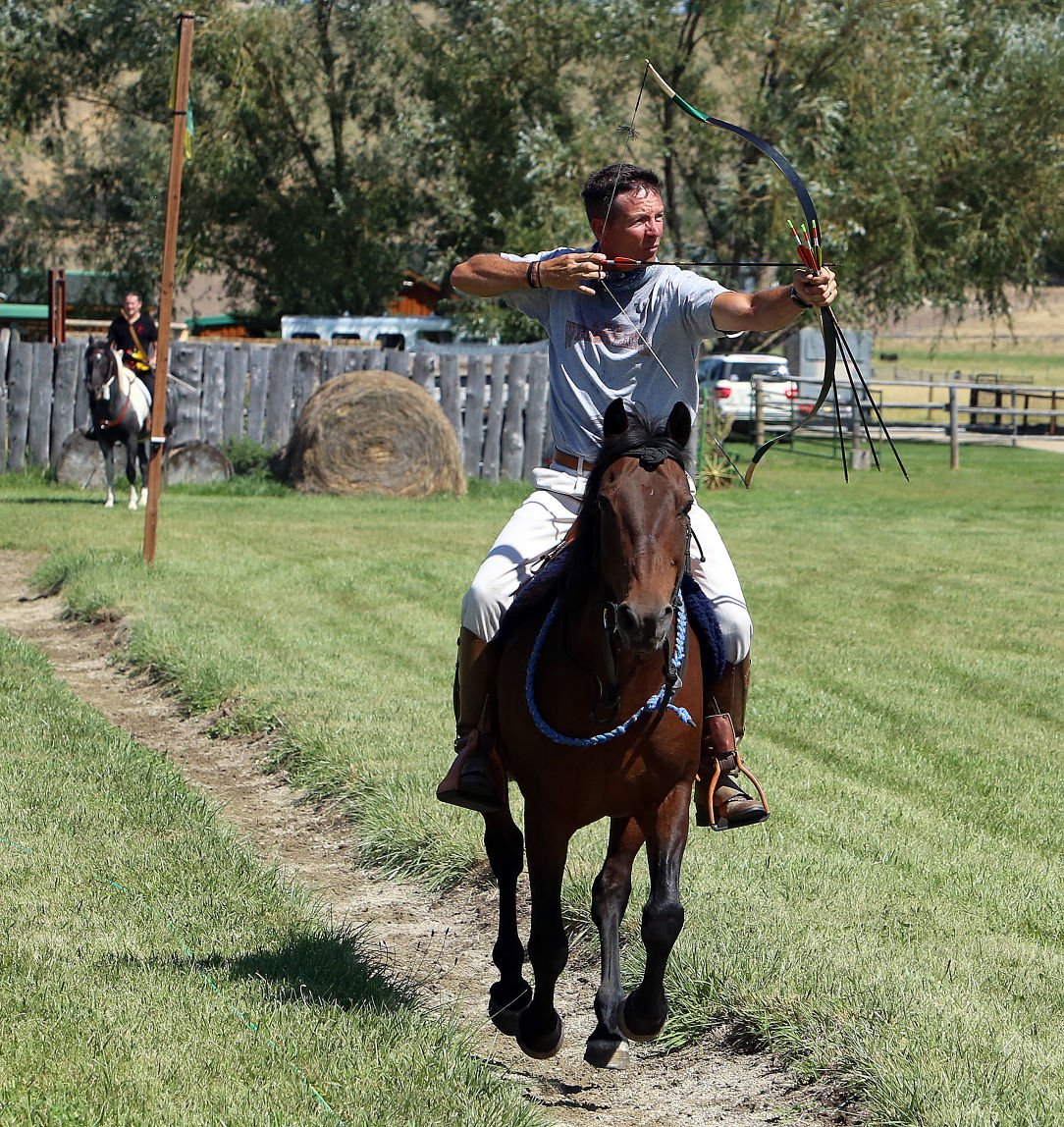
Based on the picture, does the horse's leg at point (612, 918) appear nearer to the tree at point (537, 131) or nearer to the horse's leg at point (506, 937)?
the horse's leg at point (506, 937)

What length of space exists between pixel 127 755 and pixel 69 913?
2.50 meters

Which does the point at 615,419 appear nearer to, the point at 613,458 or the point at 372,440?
the point at 613,458

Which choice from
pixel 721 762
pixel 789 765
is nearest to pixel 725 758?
pixel 721 762

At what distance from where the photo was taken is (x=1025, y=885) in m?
6.47

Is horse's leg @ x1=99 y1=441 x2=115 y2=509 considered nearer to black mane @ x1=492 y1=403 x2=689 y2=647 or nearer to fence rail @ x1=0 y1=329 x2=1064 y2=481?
fence rail @ x1=0 y1=329 x2=1064 y2=481

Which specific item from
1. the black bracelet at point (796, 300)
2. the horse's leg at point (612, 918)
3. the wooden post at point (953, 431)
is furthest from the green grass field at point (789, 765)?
the wooden post at point (953, 431)

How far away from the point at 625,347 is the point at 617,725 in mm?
1363

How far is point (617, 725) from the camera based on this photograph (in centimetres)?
466

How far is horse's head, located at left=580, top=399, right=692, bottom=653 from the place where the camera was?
4141 mm

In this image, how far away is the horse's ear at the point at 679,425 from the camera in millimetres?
4582

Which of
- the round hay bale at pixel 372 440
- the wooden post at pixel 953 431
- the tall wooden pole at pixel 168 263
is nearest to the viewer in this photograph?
the tall wooden pole at pixel 168 263

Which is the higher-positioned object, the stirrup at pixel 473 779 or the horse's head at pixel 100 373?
the horse's head at pixel 100 373

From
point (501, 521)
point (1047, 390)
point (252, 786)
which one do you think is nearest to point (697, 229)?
point (1047, 390)

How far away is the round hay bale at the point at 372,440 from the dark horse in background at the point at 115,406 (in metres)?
2.90
